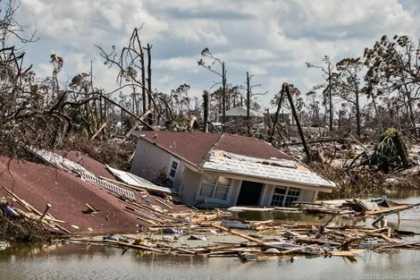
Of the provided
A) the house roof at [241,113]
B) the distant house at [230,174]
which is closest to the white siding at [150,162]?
the distant house at [230,174]

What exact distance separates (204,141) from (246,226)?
931cm

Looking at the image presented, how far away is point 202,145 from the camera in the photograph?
29.1 m

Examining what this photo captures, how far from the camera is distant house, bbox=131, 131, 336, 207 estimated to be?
2659cm

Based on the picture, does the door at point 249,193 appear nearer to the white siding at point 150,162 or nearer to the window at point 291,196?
the window at point 291,196

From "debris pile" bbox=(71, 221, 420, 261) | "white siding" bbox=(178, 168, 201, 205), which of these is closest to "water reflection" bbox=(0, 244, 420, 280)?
"debris pile" bbox=(71, 221, 420, 261)

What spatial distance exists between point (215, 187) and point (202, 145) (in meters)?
2.72

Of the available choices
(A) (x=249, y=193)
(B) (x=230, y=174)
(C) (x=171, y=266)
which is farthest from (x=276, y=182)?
(C) (x=171, y=266)

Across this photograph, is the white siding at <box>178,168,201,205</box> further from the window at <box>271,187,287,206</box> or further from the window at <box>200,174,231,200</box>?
the window at <box>271,187,287,206</box>

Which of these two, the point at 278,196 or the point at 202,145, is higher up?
the point at 202,145

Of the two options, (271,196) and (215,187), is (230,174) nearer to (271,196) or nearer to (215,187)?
(215,187)

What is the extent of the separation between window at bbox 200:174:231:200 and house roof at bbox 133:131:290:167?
871 millimetres

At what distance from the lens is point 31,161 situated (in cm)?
2216

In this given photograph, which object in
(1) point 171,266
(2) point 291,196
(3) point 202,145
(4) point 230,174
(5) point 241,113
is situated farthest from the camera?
(5) point 241,113

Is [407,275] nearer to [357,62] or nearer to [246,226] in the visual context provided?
[246,226]
